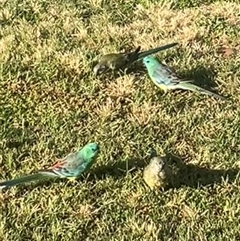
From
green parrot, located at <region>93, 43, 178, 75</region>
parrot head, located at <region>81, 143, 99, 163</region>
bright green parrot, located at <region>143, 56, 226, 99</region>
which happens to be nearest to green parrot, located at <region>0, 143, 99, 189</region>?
parrot head, located at <region>81, 143, 99, 163</region>

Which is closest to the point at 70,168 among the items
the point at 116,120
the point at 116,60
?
the point at 116,120

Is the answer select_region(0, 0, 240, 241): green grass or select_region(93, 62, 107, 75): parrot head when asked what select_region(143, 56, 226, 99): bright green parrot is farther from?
select_region(93, 62, 107, 75): parrot head

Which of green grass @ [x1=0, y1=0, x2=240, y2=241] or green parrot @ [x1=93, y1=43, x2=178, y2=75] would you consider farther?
green parrot @ [x1=93, y1=43, x2=178, y2=75]

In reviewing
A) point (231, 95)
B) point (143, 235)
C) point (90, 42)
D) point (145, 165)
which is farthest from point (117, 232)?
point (90, 42)

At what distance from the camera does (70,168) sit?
5.48 m

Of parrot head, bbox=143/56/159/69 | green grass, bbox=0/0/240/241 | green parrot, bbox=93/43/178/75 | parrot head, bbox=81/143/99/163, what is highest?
parrot head, bbox=81/143/99/163

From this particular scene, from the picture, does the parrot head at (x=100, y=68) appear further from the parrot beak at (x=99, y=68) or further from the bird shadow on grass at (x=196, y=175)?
the bird shadow on grass at (x=196, y=175)

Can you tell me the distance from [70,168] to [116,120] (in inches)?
38.7

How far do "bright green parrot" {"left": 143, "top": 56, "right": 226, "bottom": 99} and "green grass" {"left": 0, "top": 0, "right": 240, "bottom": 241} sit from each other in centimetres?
9

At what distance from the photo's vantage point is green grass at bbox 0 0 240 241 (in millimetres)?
5391

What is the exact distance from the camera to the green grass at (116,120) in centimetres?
539

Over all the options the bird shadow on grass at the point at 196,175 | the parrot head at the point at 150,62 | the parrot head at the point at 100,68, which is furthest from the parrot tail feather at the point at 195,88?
the bird shadow on grass at the point at 196,175

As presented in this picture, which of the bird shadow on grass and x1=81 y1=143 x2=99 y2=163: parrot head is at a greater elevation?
x1=81 y1=143 x2=99 y2=163: parrot head

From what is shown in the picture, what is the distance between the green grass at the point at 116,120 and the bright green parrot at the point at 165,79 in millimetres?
94
